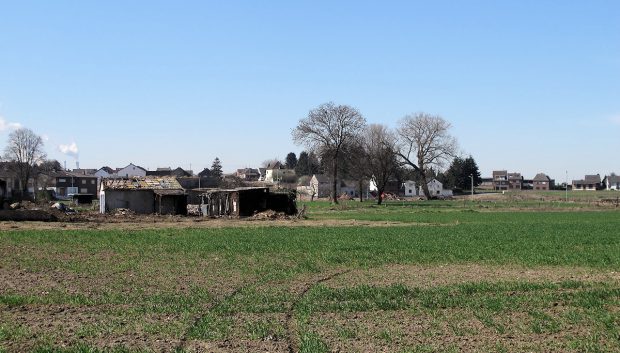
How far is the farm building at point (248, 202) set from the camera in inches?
2514

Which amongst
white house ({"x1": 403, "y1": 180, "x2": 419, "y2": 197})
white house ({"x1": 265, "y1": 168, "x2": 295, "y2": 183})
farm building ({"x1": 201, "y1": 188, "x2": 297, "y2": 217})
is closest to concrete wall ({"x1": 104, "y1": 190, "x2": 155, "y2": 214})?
farm building ({"x1": 201, "y1": 188, "x2": 297, "y2": 217})

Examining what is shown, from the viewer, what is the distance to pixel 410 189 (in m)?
168

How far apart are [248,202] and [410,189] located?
108297 millimetres

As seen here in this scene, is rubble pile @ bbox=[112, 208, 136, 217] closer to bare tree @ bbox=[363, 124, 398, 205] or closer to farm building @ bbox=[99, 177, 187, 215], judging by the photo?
farm building @ bbox=[99, 177, 187, 215]

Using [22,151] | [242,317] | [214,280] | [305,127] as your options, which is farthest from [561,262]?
[22,151]

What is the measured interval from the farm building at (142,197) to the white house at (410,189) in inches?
4123

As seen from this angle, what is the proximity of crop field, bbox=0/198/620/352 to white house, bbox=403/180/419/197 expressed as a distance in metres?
137

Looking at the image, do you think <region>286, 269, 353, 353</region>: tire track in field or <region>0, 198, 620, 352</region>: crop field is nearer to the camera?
<region>286, 269, 353, 353</region>: tire track in field

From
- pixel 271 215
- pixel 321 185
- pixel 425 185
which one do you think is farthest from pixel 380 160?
pixel 271 215

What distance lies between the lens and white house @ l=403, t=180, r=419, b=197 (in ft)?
545

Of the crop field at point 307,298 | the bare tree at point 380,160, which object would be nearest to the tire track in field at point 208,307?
the crop field at point 307,298

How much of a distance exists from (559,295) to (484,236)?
833 inches

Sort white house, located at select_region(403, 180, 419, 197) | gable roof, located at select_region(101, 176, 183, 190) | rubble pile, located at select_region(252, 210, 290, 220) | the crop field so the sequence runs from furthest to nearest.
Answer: white house, located at select_region(403, 180, 419, 197), gable roof, located at select_region(101, 176, 183, 190), rubble pile, located at select_region(252, 210, 290, 220), the crop field

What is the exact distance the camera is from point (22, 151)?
119 metres
